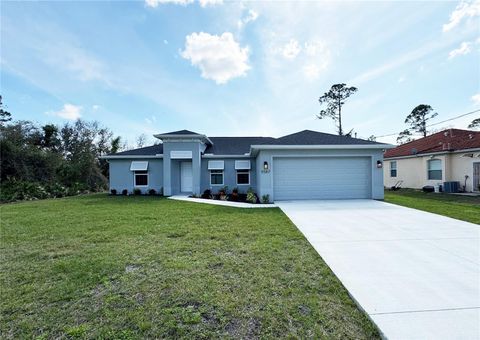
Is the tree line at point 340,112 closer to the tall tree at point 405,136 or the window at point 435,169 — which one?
the tall tree at point 405,136

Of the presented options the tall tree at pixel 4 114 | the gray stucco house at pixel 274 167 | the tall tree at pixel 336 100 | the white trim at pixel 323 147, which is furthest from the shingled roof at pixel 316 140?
the tall tree at pixel 4 114

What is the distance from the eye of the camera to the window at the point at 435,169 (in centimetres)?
1793

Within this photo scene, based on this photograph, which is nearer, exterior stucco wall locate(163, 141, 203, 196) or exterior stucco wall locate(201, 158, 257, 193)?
exterior stucco wall locate(163, 141, 203, 196)

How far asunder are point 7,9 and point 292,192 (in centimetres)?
1475

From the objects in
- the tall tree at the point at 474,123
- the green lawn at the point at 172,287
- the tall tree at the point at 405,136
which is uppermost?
the tall tree at the point at 474,123

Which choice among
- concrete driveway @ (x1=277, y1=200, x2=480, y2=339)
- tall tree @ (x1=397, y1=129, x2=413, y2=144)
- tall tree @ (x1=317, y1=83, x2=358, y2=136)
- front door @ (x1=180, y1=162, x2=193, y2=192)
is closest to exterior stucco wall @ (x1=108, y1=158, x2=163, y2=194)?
front door @ (x1=180, y1=162, x2=193, y2=192)

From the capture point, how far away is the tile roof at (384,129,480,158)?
664 inches

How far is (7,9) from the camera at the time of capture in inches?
→ 363

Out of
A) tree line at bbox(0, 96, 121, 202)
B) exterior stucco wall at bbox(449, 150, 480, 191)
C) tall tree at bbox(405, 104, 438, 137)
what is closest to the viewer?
exterior stucco wall at bbox(449, 150, 480, 191)

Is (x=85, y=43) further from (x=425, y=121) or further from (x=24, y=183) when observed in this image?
(x=425, y=121)

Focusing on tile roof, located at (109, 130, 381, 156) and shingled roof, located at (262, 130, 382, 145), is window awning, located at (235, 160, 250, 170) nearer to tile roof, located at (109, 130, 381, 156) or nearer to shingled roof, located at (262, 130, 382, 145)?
tile roof, located at (109, 130, 381, 156)

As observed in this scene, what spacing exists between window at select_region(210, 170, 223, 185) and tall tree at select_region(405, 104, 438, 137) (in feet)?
107

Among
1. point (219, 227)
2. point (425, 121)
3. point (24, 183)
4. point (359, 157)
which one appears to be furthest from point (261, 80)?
point (425, 121)

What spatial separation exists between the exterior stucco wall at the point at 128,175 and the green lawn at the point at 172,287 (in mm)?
10892
